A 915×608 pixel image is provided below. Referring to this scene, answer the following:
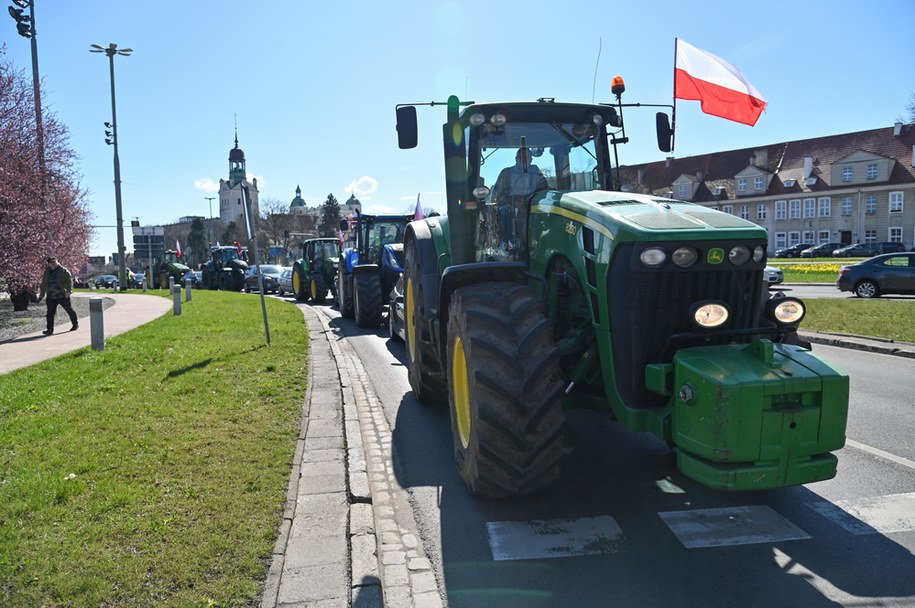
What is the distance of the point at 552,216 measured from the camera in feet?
16.1

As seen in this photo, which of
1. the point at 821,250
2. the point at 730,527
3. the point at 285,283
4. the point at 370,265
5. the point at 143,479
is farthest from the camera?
the point at 821,250

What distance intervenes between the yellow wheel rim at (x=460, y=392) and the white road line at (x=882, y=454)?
3363mm

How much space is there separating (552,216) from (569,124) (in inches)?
56.4

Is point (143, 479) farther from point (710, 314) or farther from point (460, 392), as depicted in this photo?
point (710, 314)

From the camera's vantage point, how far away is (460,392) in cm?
496

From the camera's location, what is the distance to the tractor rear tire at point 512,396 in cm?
403

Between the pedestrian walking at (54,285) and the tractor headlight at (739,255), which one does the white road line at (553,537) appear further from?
the pedestrian walking at (54,285)

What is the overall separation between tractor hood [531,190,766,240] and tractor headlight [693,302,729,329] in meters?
0.41

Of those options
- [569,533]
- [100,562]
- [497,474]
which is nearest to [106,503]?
[100,562]

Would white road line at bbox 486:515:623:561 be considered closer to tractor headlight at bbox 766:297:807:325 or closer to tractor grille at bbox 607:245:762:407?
tractor grille at bbox 607:245:762:407

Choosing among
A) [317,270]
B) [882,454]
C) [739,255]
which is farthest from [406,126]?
[317,270]

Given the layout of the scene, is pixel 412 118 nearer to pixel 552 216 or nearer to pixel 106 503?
pixel 552 216

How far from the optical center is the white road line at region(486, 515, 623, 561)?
3865 mm

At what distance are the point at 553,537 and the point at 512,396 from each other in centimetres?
88
